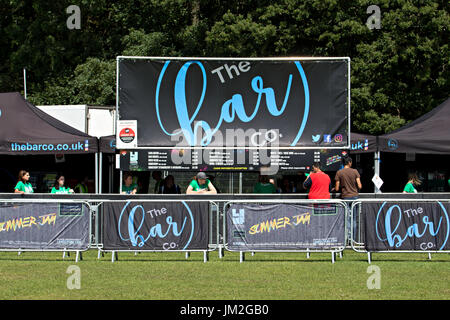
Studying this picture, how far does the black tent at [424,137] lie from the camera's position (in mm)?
18953

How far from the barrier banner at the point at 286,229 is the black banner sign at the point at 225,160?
3470 millimetres

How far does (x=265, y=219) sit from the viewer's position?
1348cm

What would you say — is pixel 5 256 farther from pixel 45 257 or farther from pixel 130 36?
pixel 130 36

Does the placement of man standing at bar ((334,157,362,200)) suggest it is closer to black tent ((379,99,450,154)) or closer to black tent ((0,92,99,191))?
black tent ((379,99,450,154))

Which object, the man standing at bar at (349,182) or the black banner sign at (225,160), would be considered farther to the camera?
the black banner sign at (225,160)

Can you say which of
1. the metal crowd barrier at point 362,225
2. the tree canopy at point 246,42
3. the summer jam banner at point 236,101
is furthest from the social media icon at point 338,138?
the tree canopy at point 246,42

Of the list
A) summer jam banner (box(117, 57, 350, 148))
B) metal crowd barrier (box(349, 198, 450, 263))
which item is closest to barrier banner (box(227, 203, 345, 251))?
metal crowd barrier (box(349, 198, 450, 263))

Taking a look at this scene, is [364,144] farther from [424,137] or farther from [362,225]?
[362,225]

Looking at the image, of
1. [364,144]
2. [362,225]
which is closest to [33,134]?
[364,144]

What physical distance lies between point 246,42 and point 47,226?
66.3ft

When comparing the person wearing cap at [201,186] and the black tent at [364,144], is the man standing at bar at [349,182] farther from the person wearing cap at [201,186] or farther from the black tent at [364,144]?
the black tent at [364,144]
